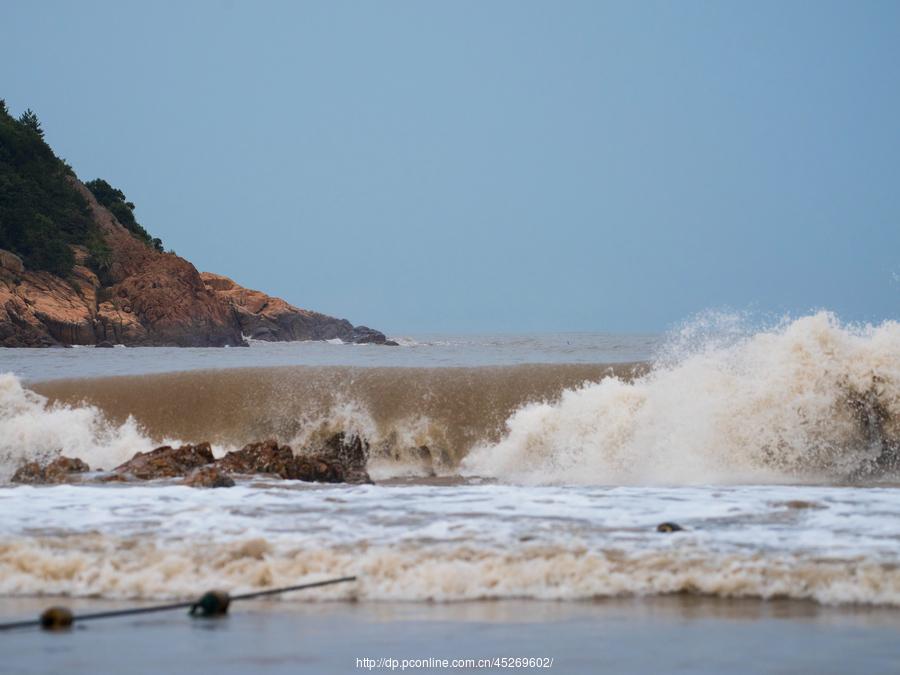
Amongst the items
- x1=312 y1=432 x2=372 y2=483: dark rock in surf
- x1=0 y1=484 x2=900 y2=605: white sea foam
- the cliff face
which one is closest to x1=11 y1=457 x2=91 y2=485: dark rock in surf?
x1=0 y1=484 x2=900 y2=605: white sea foam

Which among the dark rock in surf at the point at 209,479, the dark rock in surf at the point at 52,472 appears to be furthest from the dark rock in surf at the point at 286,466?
the dark rock in surf at the point at 52,472

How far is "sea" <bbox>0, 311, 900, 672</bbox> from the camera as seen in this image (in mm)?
5730

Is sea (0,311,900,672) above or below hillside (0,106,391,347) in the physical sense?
below

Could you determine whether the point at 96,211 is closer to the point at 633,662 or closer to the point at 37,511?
the point at 37,511

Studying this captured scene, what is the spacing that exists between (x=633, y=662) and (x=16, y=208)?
52.7m

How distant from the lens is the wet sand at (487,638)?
4.30 metres

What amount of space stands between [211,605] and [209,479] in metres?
3.81

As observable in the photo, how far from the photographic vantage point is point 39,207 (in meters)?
54.6

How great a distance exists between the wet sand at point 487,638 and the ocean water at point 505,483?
293 millimetres

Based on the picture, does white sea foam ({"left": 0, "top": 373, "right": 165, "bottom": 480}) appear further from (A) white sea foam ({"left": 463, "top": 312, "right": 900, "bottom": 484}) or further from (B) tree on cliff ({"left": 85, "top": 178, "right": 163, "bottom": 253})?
(B) tree on cliff ({"left": 85, "top": 178, "right": 163, "bottom": 253})

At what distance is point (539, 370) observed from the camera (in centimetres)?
1666

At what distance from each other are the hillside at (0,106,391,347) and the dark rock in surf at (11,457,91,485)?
3359 centimetres

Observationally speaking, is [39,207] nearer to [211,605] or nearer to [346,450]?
[346,450]

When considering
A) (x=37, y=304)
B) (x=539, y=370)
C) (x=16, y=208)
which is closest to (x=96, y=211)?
(x=16, y=208)
